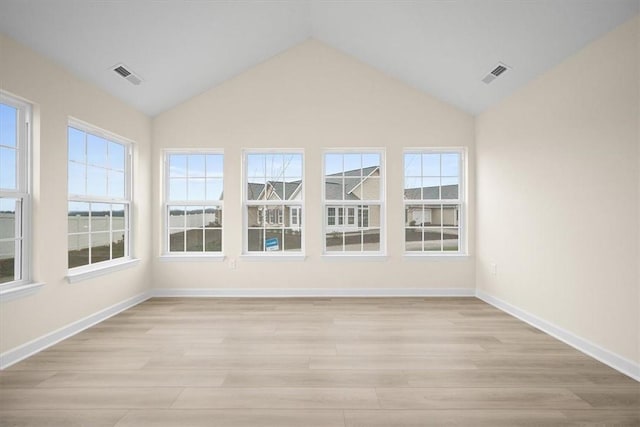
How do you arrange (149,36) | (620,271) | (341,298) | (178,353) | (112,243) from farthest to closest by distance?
(341,298)
(112,243)
(149,36)
(178,353)
(620,271)

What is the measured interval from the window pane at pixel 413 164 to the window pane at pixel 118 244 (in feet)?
12.2

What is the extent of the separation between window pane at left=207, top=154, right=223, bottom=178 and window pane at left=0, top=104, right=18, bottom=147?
216 centimetres

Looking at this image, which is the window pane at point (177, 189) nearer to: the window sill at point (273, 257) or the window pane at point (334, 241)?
the window sill at point (273, 257)

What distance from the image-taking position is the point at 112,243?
4.05m

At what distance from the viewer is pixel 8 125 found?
276cm

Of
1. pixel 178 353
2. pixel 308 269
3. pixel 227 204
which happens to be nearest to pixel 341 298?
pixel 308 269

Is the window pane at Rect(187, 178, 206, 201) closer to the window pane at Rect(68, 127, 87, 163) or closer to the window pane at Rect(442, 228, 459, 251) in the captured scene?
the window pane at Rect(68, 127, 87, 163)

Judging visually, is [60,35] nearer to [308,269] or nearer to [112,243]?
[112,243]

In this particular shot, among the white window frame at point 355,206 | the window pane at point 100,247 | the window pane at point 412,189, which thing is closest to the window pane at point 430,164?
the window pane at point 412,189

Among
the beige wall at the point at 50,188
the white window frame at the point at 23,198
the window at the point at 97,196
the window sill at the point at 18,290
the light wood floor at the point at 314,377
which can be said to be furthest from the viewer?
the window at the point at 97,196

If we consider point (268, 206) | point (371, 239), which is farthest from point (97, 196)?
point (371, 239)

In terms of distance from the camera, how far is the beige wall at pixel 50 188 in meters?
2.68

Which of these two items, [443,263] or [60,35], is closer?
[60,35]

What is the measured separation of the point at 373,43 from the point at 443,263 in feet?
9.57
